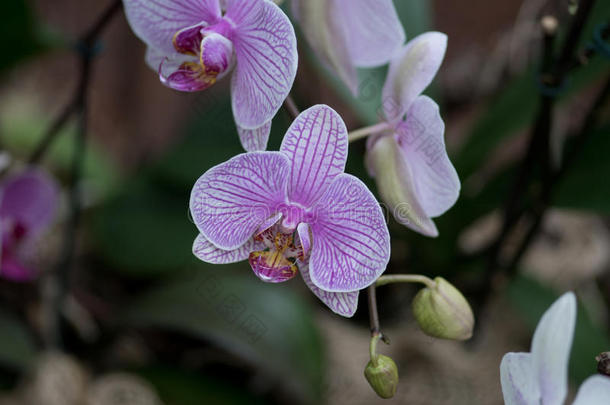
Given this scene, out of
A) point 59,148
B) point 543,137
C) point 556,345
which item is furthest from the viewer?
point 59,148

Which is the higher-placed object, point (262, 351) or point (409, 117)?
point (409, 117)

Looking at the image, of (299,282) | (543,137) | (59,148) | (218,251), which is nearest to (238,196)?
(218,251)

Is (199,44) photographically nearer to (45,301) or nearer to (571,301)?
(571,301)

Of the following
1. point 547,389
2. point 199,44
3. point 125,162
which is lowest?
point 125,162

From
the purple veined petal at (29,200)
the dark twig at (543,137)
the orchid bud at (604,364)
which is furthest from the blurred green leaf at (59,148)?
the orchid bud at (604,364)

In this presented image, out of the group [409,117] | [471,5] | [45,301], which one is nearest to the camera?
[409,117]

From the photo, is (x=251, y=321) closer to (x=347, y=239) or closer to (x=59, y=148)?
(x=347, y=239)

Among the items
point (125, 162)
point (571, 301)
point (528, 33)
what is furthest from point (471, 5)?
point (571, 301)
